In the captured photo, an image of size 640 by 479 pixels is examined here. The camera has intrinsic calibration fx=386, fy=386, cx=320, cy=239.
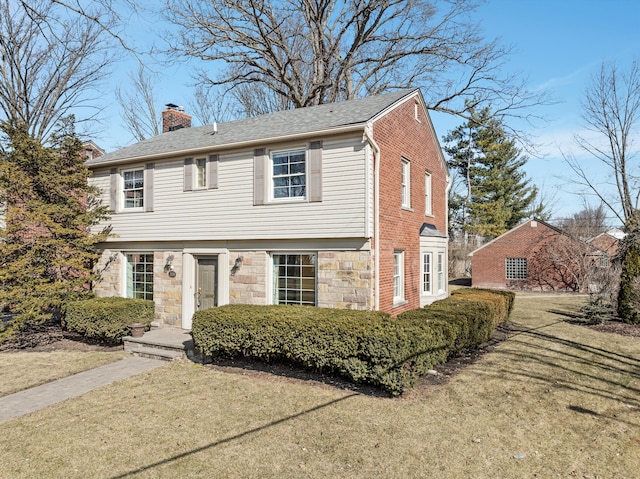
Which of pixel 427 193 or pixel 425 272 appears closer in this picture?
pixel 425 272

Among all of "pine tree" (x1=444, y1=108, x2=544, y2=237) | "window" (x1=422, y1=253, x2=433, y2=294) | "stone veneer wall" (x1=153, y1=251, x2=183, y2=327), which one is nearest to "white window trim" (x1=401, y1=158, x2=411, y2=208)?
"window" (x1=422, y1=253, x2=433, y2=294)

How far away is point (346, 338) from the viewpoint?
22.5ft

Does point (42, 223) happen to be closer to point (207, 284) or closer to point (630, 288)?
point (207, 284)

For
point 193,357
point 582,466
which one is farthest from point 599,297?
point 193,357

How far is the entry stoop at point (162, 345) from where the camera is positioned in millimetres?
9141

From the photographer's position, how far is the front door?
436 inches

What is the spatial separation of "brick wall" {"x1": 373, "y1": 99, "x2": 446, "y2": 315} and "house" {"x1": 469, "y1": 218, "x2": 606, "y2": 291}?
577 inches

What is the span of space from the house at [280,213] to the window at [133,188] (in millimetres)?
44

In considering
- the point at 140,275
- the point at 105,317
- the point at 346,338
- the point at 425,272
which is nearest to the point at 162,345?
the point at 105,317

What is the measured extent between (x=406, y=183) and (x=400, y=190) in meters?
0.82

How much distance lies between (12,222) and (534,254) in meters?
27.8

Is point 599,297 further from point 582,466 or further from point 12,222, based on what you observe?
point 12,222

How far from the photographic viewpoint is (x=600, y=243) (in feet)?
86.1

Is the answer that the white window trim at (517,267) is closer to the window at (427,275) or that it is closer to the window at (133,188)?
the window at (427,275)
